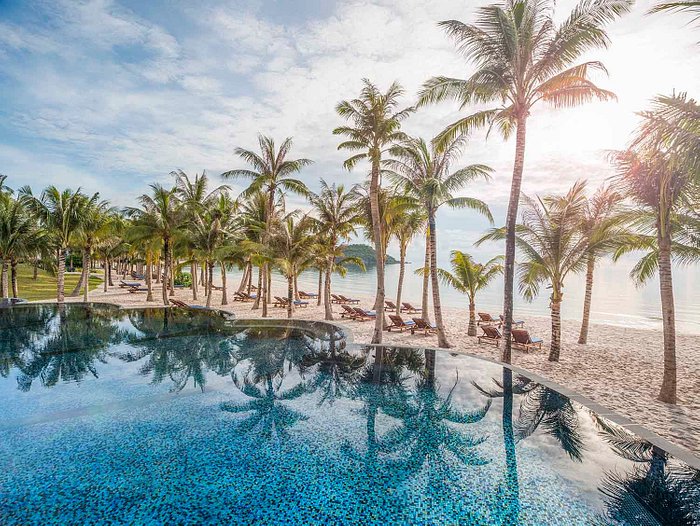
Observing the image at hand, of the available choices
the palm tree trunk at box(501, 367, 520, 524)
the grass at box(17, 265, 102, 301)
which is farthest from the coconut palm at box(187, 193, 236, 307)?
the palm tree trunk at box(501, 367, 520, 524)

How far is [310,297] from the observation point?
3020 centimetres

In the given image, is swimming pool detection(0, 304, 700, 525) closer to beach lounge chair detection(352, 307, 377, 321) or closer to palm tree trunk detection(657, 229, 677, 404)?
palm tree trunk detection(657, 229, 677, 404)

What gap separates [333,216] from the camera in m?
19.6

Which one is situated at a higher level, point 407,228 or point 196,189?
point 196,189

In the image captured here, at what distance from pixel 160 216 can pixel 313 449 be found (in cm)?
2245

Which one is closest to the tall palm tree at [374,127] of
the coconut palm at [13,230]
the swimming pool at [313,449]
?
the swimming pool at [313,449]

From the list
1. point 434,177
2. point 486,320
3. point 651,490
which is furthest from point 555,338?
point 651,490

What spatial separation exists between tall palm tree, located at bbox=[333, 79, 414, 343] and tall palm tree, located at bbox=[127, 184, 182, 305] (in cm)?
1527

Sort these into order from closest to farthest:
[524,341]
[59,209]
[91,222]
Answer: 1. [524,341]
2. [59,209]
3. [91,222]

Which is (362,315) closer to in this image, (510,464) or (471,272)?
(471,272)

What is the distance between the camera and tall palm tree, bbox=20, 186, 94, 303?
792 inches

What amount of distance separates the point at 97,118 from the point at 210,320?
1491cm

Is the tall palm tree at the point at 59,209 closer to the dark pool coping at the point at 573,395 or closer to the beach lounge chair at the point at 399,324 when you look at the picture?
the dark pool coping at the point at 573,395

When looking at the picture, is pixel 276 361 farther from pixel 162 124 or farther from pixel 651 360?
pixel 162 124
